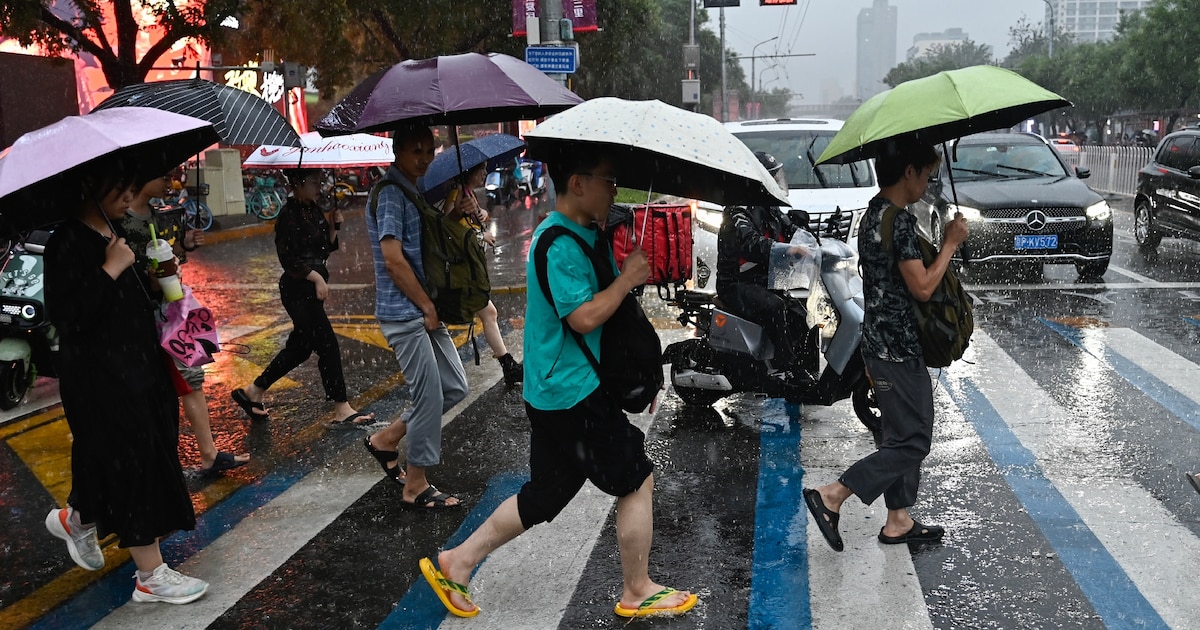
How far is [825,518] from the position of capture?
460cm

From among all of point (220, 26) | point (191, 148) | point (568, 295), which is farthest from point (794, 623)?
point (220, 26)

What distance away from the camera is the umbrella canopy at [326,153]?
7.11 m

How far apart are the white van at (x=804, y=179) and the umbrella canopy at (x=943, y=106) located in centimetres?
432

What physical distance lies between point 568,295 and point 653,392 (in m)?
0.48

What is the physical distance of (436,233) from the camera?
502cm

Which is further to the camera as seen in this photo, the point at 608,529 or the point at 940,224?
the point at 940,224

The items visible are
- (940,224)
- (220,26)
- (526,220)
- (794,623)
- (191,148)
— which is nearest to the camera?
(794,623)

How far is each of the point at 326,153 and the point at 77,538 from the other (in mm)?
3832

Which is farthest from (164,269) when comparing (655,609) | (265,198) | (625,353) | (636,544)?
(265,198)

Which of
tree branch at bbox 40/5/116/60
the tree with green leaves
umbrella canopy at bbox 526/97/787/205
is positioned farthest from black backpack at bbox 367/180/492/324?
tree branch at bbox 40/5/116/60

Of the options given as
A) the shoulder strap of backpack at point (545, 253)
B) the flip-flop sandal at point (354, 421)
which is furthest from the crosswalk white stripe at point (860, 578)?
the flip-flop sandal at point (354, 421)

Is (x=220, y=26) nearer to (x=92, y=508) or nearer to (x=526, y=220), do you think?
(x=526, y=220)

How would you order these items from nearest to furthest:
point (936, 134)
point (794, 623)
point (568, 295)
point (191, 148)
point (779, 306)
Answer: point (568, 295), point (794, 623), point (936, 134), point (191, 148), point (779, 306)

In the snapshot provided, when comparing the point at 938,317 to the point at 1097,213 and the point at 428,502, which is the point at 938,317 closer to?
the point at 428,502
